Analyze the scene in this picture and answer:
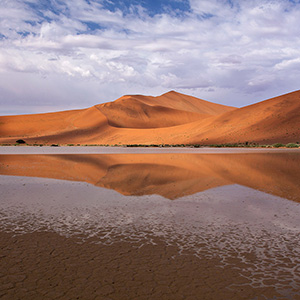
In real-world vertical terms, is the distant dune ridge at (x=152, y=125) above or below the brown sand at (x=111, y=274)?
above

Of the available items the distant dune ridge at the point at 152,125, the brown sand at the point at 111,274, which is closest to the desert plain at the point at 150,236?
the brown sand at the point at 111,274

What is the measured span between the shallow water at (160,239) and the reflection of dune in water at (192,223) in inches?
0.8

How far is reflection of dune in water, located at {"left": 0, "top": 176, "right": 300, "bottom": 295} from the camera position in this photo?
204 inches

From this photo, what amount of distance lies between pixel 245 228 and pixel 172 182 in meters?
6.66

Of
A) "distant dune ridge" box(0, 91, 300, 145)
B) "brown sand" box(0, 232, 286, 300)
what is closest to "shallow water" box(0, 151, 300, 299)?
"brown sand" box(0, 232, 286, 300)

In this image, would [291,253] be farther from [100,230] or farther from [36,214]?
[36,214]

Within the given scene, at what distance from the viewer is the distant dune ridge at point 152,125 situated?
205 feet

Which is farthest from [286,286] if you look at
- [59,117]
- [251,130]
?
[59,117]

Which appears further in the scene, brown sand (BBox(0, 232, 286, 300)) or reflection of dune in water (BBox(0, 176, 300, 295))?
reflection of dune in water (BBox(0, 176, 300, 295))

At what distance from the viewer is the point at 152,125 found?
101 meters

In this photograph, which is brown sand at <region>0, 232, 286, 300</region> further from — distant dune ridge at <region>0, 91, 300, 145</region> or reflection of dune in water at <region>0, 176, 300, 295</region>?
distant dune ridge at <region>0, 91, 300, 145</region>

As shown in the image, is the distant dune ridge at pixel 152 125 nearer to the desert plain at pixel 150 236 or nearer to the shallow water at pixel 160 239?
the desert plain at pixel 150 236

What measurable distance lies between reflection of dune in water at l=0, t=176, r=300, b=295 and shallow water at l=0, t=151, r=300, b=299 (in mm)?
19

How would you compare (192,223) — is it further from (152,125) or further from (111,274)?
(152,125)
